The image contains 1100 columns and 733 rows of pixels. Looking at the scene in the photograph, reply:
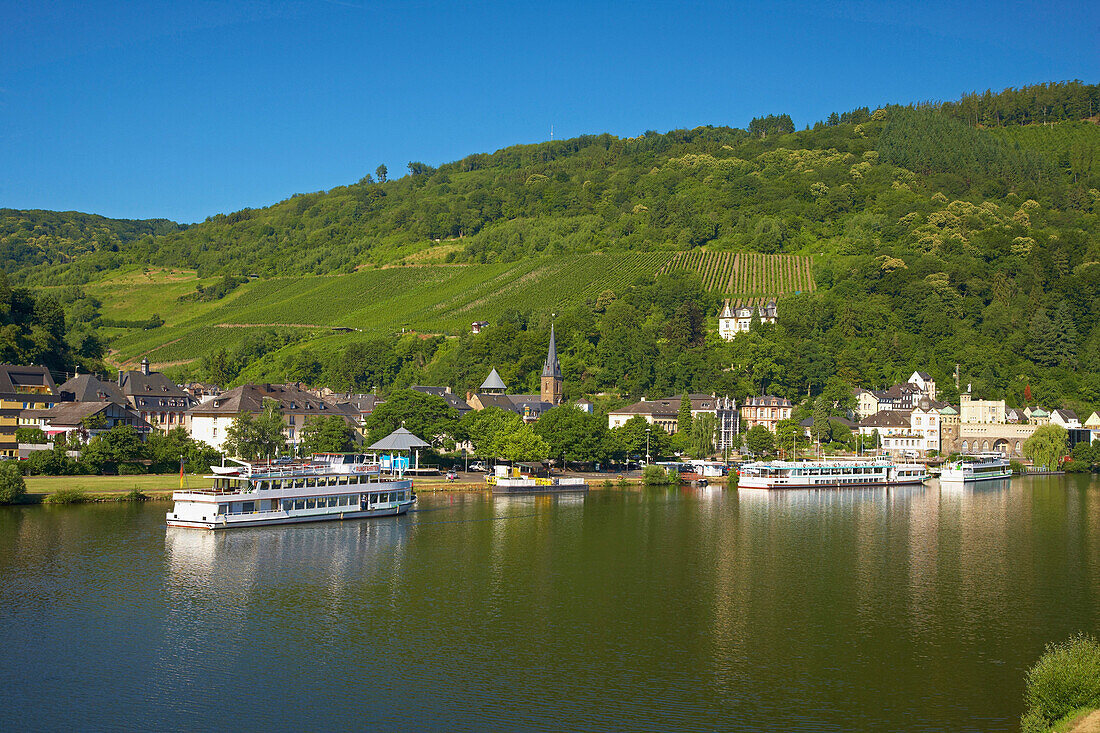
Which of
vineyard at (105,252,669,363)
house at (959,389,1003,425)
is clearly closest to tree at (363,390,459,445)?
vineyard at (105,252,669,363)

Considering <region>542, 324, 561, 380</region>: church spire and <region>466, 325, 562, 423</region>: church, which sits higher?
<region>542, 324, 561, 380</region>: church spire

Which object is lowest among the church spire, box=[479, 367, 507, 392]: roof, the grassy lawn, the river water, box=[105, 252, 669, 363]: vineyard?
the river water

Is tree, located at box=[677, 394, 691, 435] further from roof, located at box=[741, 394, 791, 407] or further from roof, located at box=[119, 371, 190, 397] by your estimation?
roof, located at box=[119, 371, 190, 397]

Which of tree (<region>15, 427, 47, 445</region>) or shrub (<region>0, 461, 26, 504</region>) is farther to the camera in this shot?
tree (<region>15, 427, 47, 445</region>)

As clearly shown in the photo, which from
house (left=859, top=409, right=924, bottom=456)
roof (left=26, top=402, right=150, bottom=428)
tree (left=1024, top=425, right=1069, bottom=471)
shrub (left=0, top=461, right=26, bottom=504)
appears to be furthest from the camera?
house (left=859, top=409, right=924, bottom=456)

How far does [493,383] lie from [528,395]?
20.9 feet

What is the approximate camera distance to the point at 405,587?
40.1 meters

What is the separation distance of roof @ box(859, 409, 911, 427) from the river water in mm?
64206

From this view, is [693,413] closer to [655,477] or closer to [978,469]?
[655,477]

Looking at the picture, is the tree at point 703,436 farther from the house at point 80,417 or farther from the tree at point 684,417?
the house at point 80,417

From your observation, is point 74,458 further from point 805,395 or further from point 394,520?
point 805,395

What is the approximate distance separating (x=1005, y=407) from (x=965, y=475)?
3086 cm

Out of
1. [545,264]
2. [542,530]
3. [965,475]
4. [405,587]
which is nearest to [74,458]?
[542,530]

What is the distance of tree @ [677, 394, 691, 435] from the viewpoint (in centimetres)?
11044
